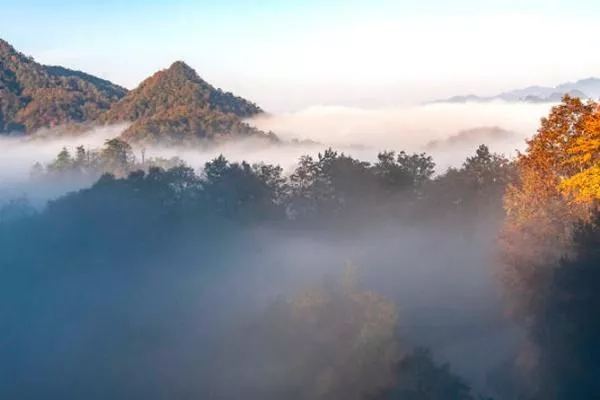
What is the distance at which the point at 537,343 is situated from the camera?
25.7m

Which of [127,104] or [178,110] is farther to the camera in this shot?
[127,104]

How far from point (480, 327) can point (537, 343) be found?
21.2ft

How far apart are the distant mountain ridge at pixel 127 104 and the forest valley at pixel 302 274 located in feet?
205

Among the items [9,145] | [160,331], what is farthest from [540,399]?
[9,145]

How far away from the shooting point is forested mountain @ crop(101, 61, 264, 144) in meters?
114

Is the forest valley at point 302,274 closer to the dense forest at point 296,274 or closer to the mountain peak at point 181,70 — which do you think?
the dense forest at point 296,274

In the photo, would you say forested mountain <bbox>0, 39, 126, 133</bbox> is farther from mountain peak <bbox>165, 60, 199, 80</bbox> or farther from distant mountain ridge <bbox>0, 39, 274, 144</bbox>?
mountain peak <bbox>165, 60, 199, 80</bbox>

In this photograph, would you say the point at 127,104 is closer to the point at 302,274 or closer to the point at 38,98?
the point at 38,98

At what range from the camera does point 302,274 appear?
134 ft

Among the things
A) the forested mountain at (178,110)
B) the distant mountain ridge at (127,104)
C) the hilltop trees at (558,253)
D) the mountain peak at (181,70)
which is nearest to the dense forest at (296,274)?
the hilltop trees at (558,253)

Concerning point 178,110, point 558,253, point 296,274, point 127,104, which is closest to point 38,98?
point 127,104

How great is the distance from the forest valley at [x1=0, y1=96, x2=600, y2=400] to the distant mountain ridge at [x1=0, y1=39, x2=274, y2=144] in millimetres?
62520

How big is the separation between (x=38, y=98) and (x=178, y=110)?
159 feet

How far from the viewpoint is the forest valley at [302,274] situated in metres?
24.8
